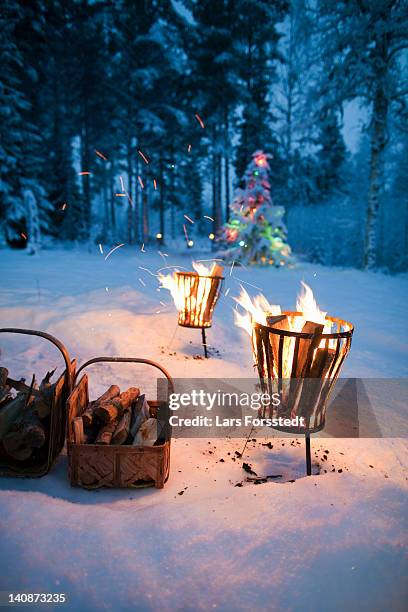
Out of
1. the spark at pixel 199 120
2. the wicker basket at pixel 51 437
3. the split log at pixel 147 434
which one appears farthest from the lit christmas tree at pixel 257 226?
the wicker basket at pixel 51 437

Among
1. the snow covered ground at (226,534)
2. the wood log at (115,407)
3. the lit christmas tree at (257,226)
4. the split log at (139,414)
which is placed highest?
the lit christmas tree at (257,226)

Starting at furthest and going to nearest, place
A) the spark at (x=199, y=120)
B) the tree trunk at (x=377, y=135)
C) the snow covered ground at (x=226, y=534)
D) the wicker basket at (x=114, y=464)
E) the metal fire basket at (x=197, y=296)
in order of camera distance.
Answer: the spark at (x=199, y=120)
the tree trunk at (x=377, y=135)
the metal fire basket at (x=197, y=296)
the wicker basket at (x=114, y=464)
the snow covered ground at (x=226, y=534)

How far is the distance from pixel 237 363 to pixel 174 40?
65.0 feet

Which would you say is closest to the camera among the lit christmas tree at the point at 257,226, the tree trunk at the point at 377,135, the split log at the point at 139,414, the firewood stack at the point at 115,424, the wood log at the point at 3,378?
the firewood stack at the point at 115,424

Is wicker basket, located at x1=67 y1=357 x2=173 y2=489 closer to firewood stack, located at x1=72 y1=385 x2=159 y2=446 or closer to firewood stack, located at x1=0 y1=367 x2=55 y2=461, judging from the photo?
firewood stack, located at x1=72 y1=385 x2=159 y2=446

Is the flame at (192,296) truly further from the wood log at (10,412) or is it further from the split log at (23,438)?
the split log at (23,438)

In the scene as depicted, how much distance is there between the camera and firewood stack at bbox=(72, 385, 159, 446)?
239cm

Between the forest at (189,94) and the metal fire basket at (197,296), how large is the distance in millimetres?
8789

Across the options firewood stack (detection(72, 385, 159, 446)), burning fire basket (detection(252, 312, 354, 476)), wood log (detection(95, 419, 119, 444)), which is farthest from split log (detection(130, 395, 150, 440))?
burning fire basket (detection(252, 312, 354, 476))

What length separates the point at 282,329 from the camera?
263cm

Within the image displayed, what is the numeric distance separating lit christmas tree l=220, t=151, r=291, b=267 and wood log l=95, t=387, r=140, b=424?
37.5ft

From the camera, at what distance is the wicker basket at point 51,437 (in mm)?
2389

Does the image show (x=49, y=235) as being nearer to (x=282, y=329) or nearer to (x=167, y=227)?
(x=282, y=329)

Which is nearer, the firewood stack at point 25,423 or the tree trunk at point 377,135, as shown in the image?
the firewood stack at point 25,423
